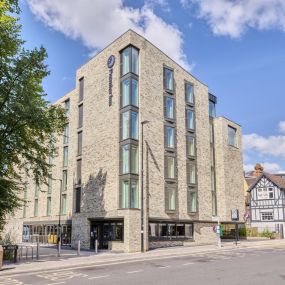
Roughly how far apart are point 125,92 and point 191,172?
35.6 ft

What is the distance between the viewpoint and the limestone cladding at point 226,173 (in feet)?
135

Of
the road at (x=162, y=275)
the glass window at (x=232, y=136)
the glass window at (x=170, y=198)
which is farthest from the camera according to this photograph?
the glass window at (x=232, y=136)

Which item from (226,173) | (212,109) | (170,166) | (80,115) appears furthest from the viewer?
(212,109)

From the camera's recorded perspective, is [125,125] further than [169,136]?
No

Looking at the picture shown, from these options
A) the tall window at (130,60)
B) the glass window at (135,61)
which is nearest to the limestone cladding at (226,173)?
the glass window at (135,61)

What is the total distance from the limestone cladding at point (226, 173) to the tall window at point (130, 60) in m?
14.9

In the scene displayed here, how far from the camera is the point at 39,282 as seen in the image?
46.1 feet

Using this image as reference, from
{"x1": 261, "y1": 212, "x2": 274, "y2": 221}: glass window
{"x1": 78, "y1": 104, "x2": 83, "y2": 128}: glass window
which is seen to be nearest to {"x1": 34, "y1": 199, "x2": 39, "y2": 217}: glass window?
{"x1": 78, "y1": 104, "x2": 83, "y2": 128}: glass window

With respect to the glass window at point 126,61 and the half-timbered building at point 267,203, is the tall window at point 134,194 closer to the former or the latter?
the glass window at point 126,61

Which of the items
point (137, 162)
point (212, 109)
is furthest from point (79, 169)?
point (212, 109)

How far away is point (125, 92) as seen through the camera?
32.0 meters

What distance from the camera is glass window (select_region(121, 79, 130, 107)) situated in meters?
31.5

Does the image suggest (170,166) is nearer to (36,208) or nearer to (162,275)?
(162,275)

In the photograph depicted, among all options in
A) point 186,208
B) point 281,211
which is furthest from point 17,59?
point 281,211
